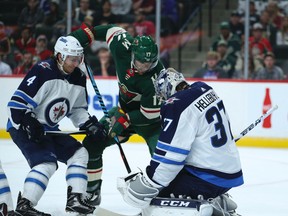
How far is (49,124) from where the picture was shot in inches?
184

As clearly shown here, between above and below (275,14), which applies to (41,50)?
below

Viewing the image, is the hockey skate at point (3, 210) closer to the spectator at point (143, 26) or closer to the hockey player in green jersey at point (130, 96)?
the hockey player in green jersey at point (130, 96)

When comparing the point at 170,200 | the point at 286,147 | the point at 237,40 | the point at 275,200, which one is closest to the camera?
the point at 170,200

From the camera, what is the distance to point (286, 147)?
7738 mm

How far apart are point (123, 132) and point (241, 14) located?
156 inches

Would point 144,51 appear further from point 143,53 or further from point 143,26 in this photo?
point 143,26

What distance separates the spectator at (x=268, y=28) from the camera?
8.70 metres

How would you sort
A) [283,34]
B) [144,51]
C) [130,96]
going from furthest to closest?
[283,34]
[130,96]
[144,51]

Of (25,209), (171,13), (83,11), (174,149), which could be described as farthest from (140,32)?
(174,149)

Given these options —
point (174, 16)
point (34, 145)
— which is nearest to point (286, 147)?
point (174, 16)

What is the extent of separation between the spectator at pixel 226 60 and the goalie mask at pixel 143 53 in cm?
356

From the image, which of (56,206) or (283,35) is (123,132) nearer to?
(56,206)

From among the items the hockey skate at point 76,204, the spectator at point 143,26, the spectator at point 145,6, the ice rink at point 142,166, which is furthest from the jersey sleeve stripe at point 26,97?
the spectator at point 145,6

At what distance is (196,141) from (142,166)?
2.78 m
